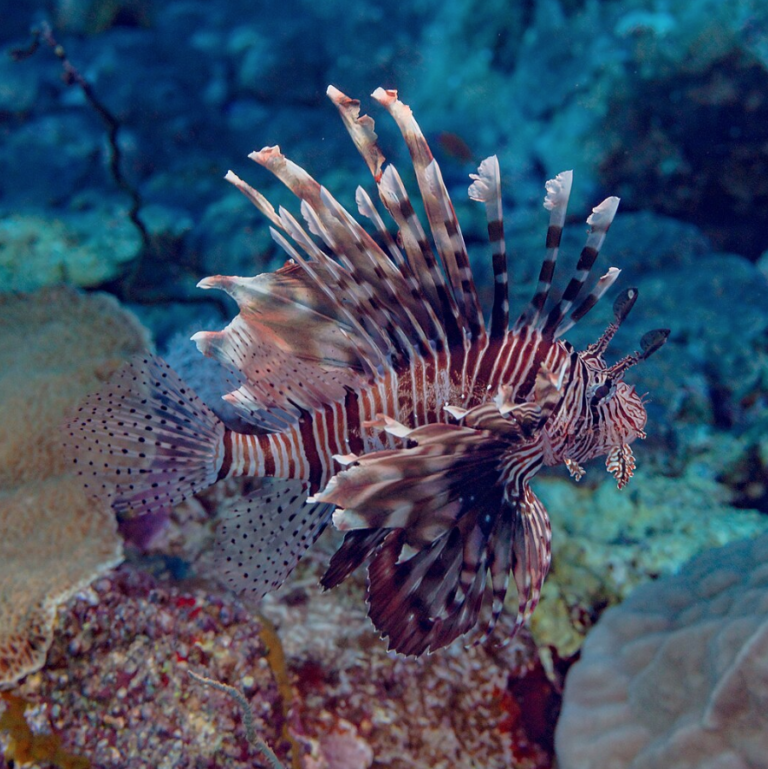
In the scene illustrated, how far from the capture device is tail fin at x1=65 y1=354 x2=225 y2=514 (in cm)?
227

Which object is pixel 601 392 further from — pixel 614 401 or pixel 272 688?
pixel 272 688

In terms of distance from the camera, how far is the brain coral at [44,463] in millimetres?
2521

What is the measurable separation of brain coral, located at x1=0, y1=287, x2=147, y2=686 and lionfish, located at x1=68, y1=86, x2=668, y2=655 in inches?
27.4

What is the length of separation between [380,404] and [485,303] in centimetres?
312

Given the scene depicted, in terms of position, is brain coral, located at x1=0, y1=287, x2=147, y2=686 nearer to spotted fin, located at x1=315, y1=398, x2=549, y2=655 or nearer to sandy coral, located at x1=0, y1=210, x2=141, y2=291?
sandy coral, located at x1=0, y1=210, x2=141, y2=291

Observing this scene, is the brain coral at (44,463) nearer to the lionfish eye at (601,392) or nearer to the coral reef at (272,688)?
the coral reef at (272,688)

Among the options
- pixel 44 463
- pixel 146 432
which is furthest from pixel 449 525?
pixel 44 463

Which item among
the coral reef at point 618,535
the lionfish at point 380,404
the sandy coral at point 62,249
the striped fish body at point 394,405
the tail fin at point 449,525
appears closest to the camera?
the tail fin at point 449,525

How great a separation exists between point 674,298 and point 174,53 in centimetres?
829

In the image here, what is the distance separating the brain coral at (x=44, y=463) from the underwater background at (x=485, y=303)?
2 centimetres

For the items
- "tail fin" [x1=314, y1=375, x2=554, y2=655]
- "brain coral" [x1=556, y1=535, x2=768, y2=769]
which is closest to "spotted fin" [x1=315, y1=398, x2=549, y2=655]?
"tail fin" [x1=314, y1=375, x2=554, y2=655]

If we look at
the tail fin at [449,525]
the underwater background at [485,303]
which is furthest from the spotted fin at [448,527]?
the underwater background at [485,303]

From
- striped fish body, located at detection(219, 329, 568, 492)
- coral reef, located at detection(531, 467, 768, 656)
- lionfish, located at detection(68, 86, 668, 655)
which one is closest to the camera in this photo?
lionfish, located at detection(68, 86, 668, 655)

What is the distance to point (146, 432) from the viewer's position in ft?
7.52
